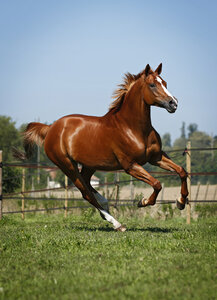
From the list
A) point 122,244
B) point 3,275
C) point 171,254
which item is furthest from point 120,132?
point 3,275

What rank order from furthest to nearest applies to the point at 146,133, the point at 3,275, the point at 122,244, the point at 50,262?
1. the point at 146,133
2. the point at 122,244
3. the point at 50,262
4. the point at 3,275

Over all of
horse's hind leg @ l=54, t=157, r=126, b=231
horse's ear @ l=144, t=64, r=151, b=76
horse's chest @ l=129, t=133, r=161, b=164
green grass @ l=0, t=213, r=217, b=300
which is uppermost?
horse's ear @ l=144, t=64, r=151, b=76

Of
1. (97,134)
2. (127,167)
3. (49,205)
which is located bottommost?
(49,205)

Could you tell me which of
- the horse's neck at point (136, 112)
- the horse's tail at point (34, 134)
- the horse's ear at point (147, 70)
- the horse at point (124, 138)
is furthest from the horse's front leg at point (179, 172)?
the horse's tail at point (34, 134)

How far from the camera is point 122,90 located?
7039 mm

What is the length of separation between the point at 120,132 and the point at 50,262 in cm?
280

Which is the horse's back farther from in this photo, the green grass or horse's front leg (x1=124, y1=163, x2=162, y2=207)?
the green grass

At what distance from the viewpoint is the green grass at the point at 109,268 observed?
332 cm

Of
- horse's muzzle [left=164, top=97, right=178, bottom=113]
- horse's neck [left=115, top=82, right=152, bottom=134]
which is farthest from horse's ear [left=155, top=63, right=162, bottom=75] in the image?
horse's muzzle [left=164, top=97, right=178, bottom=113]

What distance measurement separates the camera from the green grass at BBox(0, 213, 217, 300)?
3324 millimetres

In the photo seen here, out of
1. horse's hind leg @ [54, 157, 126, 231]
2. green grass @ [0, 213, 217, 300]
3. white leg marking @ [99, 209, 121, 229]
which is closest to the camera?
green grass @ [0, 213, 217, 300]

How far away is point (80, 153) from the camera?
7090 millimetres

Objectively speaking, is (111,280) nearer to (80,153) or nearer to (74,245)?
(74,245)

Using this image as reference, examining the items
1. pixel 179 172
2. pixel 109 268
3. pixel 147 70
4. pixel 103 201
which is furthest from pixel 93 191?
pixel 109 268
